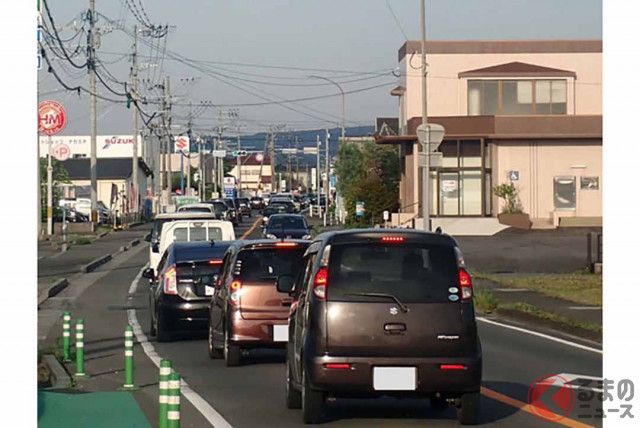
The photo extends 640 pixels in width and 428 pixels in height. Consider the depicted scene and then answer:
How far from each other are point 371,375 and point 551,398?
3331 millimetres

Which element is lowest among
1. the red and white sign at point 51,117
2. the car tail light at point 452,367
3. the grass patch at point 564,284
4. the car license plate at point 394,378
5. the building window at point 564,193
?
the grass patch at point 564,284

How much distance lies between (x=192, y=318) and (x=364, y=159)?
198 feet

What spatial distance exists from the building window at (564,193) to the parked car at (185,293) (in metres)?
44.5

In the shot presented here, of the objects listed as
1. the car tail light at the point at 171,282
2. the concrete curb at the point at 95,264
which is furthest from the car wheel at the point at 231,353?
the concrete curb at the point at 95,264

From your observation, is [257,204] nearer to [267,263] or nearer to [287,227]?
[287,227]

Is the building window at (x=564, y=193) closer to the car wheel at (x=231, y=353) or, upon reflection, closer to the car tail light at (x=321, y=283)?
the car wheel at (x=231, y=353)

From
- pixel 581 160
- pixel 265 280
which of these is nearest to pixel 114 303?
pixel 265 280

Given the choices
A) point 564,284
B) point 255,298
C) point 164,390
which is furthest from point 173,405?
point 564,284

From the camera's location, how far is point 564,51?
209 feet

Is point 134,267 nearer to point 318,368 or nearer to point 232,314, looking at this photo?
point 232,314

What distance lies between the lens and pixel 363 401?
43.8 ft

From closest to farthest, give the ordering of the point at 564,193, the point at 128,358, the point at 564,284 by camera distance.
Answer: the point at 128,358 < the point at 564,284 < the point at 564,193

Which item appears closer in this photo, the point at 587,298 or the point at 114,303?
the point at 587,298

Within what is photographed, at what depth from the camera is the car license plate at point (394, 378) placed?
11.0 metres
